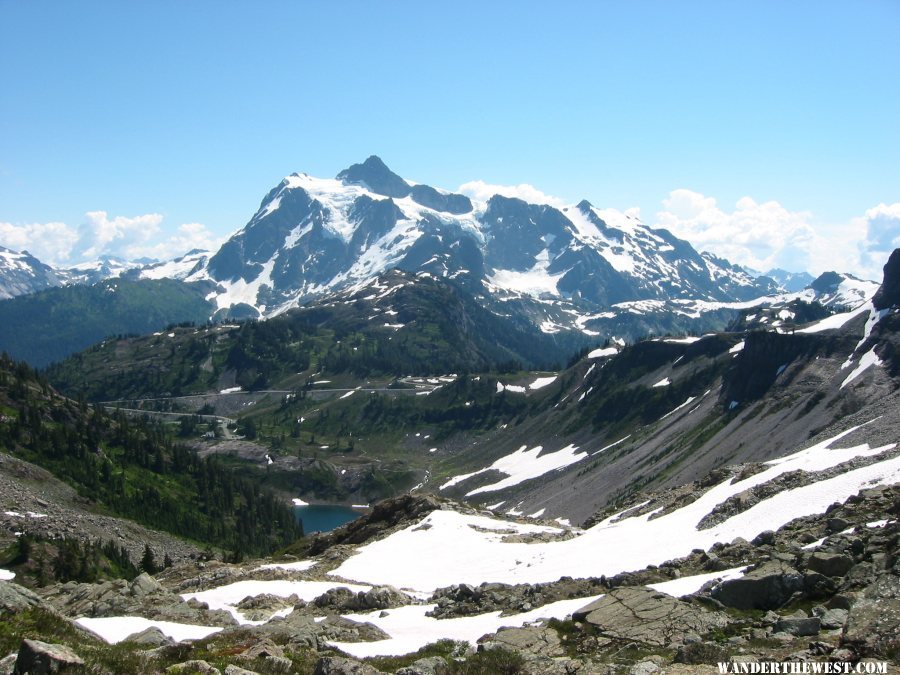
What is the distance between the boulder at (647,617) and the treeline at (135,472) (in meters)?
118

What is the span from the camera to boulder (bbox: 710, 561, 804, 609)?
27312mm

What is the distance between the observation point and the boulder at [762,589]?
27312mm

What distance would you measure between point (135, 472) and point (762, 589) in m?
164

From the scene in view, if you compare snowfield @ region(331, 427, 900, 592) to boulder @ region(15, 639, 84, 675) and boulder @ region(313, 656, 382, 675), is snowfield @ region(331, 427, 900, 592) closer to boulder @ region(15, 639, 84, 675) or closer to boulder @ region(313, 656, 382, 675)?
boulder @ region(313, 656, 382, 675)

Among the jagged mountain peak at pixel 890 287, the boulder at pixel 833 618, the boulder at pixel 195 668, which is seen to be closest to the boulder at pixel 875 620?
the boulder at pixel 833 618

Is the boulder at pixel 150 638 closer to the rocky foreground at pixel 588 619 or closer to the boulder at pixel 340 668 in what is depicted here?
the rocky foreground at pixel 588 619

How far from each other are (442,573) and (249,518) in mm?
128748

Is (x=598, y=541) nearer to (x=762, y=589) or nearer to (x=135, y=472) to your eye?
(x=762, y=589)

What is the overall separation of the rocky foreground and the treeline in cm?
10230

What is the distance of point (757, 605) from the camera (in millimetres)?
27594

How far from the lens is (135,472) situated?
164625mm

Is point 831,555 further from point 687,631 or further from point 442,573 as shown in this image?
point 442,573

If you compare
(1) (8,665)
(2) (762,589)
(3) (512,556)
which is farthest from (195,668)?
(3) (512,556)

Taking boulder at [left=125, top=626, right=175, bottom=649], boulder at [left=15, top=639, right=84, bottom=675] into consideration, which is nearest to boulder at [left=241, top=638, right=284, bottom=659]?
boulder at [left=125, top=626, right=175, bottom=649]
